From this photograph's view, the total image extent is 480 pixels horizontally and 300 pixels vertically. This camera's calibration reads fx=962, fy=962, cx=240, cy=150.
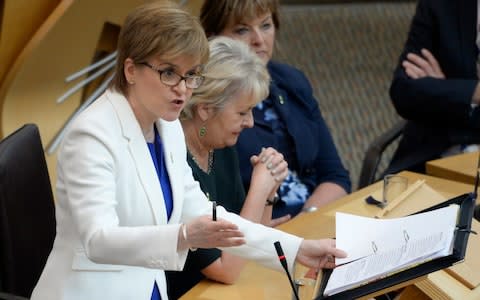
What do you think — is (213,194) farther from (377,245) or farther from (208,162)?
(377,245)

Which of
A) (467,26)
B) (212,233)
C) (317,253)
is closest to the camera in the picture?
(212,233)

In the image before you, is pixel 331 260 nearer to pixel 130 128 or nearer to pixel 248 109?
pixel 130 128

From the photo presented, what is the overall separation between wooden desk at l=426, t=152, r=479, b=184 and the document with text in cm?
130

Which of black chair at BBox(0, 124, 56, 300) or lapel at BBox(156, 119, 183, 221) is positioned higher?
lapel at BBox(156, 119, 183, 221)

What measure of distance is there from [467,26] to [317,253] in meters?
1.79

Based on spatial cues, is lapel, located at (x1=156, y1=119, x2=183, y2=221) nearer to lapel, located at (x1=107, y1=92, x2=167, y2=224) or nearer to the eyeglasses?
lapel, located at (x1=107, y1=92, x2=167, y2=224)

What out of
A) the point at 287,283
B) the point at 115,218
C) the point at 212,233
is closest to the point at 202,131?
the point at 287,283

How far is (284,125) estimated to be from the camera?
132 inches

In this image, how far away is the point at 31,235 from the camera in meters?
2.55

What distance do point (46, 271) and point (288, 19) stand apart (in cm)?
438

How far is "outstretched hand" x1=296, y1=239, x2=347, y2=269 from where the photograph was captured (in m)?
2.16

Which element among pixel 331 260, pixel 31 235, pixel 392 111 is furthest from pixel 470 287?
pixel 392 111

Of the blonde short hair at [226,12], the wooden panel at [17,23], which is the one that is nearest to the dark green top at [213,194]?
the blonde short hair at [226,12]

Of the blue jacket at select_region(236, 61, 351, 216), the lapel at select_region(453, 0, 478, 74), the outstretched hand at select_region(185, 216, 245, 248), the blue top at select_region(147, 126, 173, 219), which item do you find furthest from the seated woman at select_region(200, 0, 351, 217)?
the outstretched hand at select_region(185, 216, 245, 248)
